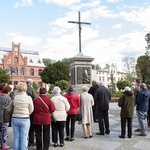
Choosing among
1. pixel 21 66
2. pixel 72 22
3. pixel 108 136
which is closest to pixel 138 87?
pixel 108 136

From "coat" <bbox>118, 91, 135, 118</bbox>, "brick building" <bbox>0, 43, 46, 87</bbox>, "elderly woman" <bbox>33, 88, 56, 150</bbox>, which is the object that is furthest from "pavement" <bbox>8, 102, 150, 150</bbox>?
"brick building" <bbox>0, 43, 46, 87</bbox>

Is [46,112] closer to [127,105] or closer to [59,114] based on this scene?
[59,114]

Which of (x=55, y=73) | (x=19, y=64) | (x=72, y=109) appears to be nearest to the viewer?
(x=72, y=109)

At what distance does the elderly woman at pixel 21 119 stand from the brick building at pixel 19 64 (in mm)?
60598

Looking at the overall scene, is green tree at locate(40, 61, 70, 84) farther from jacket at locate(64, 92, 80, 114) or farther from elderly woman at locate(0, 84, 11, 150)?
elderly woman at locate(0, 84, 11, 150)

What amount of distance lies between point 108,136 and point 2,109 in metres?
3.93

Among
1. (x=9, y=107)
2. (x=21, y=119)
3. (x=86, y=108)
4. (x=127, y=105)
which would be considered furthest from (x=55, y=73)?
(x=21, y=119)

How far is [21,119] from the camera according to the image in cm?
518

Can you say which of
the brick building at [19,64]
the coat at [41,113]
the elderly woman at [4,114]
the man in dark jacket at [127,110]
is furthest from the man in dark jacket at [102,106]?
the brick building at [19,64]

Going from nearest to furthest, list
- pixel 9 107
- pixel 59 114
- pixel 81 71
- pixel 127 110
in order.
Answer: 1. pixel 9 107
2. pixel 59 114
3. pixel 127 110
4. pixel 81 71

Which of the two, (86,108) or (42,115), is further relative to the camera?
(86,108)

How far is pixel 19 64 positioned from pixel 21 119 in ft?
212

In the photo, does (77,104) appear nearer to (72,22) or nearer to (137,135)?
(137,135)

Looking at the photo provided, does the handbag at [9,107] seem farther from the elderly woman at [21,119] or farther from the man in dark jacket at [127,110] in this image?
the man in dark jacket at [127,110]
